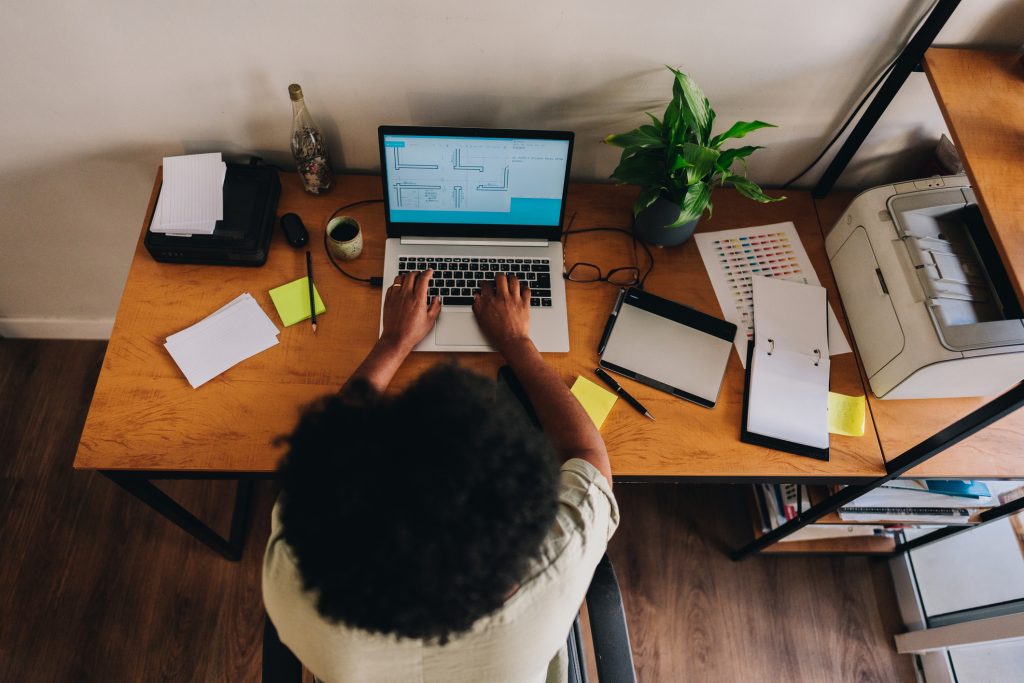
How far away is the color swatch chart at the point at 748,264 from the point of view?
4.41 feet

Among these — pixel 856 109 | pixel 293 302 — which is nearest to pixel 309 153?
pixel 293 302

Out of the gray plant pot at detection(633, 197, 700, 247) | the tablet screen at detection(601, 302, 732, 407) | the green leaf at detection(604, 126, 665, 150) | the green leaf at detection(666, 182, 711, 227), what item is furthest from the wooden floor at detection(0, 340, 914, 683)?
the green leaf at detection(604, 126, 665, 150)

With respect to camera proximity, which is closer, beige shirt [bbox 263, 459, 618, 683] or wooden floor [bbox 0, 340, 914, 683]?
beige shirt [bbox 263, 459, 618, 683]

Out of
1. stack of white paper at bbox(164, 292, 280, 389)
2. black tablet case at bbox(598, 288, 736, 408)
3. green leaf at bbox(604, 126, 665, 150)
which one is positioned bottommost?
stack of white paper at bbox(164, 292, 280, 389)

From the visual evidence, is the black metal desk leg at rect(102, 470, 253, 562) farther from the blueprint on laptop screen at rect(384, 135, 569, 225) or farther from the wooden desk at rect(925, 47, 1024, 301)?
the wooden desk at rect(925, 47, 1024, 301)

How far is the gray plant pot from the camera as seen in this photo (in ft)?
4.33

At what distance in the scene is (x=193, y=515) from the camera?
5.62ft

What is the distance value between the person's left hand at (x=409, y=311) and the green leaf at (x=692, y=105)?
2.02 ft

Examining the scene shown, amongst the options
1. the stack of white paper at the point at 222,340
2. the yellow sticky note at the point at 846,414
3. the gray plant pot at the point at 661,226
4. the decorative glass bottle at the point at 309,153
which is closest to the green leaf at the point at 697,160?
the gray plant pot at the point at 661,226

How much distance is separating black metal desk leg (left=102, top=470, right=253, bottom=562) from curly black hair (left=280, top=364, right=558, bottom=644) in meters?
0.71

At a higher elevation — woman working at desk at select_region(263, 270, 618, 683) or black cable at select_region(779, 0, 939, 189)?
black cable at select_region(779, 0, 939, 189)

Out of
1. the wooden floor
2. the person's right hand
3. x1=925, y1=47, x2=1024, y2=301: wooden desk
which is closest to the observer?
x1=925, y1=47, x2=1024, y2=301: wooden desk

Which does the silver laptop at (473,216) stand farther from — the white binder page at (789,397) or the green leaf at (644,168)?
the white binder page at (789,397)

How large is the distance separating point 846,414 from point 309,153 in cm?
131
